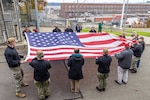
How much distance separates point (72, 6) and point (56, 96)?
8880 cm

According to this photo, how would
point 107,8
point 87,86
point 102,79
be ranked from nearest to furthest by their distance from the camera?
point 102,79 → point 87,86 → point 107,8

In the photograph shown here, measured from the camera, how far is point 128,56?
16.8 ft

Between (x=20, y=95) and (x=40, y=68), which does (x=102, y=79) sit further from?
(x=20, y=95)

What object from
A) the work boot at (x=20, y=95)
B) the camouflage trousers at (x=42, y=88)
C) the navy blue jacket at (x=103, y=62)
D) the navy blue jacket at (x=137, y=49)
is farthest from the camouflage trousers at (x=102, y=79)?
the work boot at (x=20, y=95)

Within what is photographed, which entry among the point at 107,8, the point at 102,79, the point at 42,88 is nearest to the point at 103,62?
the point at 102,79

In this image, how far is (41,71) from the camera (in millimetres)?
→ 4152

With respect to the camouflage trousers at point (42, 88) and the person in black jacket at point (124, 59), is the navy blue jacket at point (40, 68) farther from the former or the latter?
the person in black jacket at point (124, 59)

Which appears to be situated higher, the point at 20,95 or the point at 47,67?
the point at 47,67

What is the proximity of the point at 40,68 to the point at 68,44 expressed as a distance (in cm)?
225

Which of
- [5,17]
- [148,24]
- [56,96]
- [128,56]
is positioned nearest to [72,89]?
[56,96]

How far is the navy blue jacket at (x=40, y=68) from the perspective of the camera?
13.4 ft

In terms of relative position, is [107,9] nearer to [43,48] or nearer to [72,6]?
[72,6]

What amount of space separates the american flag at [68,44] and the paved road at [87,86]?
102 centimetres

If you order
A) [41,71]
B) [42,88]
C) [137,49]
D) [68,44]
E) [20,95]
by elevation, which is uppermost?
[68,44]
